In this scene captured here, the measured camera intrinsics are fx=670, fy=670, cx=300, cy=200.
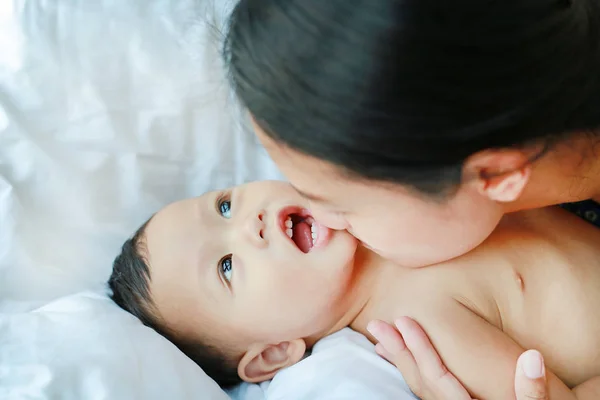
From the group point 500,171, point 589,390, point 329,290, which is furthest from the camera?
point 329,290

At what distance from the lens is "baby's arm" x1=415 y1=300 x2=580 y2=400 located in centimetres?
85

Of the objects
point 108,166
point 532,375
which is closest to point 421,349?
point 532,375

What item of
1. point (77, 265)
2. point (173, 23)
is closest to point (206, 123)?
point (173, 23)

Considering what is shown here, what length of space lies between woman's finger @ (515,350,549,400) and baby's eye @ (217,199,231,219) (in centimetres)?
48

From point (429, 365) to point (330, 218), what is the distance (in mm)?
231

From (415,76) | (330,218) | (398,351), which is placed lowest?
(398,351)

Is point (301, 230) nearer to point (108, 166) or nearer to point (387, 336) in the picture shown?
point (387, 336)

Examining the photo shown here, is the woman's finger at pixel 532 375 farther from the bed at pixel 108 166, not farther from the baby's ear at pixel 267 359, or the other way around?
the baby's ear at pixel 267 359

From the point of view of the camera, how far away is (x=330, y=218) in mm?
863

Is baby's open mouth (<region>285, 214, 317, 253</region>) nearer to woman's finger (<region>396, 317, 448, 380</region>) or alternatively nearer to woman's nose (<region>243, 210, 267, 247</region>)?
woman's nose (<region>243, 210, 267, 247</region>)

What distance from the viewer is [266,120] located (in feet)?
2.36

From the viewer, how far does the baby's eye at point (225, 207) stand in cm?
106

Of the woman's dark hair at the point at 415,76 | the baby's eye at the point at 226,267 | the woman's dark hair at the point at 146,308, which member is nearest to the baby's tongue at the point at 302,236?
the baby's eye at the point at 226,267

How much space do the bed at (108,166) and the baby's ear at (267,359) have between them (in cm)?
2
